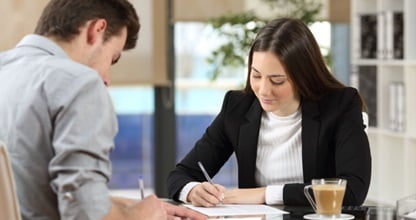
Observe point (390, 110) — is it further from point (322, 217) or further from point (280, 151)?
point (322, 217)

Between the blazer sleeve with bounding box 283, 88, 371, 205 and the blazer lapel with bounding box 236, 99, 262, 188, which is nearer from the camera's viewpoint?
the blazer sleeve with bounding box 283, 88, 371, 205

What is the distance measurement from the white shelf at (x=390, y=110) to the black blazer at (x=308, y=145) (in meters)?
1.90

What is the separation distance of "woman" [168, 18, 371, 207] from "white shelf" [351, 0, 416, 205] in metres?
1.91

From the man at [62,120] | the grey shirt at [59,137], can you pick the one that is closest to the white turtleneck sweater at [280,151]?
the man at [62,120]

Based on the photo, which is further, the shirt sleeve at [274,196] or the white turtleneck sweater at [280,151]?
the white turtleneck sweater at [280,151]

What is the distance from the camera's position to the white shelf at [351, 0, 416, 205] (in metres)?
4.82

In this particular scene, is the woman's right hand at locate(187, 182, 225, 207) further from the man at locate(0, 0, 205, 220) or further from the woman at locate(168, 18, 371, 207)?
the man at locate(0, 0, 205, 220)

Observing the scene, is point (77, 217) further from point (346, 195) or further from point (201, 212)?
point (346, 195)

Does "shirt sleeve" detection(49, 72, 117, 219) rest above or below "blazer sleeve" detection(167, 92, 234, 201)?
above

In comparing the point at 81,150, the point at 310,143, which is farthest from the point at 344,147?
the point at 81,150

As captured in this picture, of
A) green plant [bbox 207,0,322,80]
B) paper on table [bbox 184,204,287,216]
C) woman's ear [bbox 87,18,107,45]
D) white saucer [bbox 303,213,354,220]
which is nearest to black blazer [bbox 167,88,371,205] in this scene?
paper on table [bbox 184,204,287,216]

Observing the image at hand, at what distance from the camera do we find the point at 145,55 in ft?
18.4

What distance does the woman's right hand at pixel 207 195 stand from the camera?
2.70m

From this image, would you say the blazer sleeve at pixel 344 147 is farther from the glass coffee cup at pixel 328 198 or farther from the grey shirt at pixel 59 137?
the grey shirt at pixel 59 137
